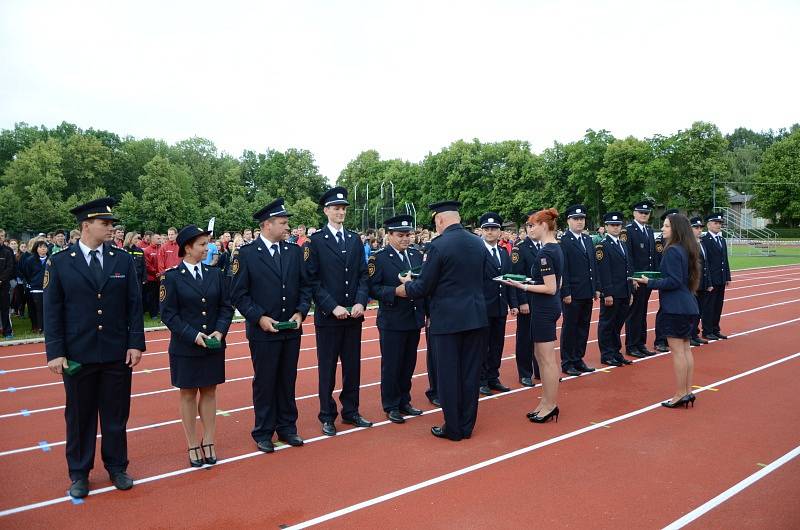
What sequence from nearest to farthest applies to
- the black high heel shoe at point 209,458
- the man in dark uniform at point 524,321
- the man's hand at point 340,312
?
the black high heel shoe at point 209,458 → the man's hand at point 340,312 → the man in dark uniform at point 524,321

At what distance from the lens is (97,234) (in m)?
4.50

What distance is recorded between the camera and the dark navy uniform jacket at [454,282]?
213 inches

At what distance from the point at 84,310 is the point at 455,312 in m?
3.10

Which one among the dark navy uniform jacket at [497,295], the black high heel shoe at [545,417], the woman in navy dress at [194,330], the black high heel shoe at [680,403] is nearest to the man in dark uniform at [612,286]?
the dark navy uniform jacket at [497,295]

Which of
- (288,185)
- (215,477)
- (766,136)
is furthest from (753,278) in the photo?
(766,136)

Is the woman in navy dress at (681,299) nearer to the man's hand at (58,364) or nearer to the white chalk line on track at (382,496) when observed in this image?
the white chalk line on track at (382,496)

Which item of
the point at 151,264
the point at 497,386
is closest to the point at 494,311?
the point at 497,386

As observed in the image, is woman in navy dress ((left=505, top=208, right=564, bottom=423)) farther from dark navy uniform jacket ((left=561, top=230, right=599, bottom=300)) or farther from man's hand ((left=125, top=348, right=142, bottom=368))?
man's hand ((left=125, top=348, right=142, bottom=368))

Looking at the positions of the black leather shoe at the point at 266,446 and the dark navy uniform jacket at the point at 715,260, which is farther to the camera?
the dark navy uniform jacket at the point at 715,260

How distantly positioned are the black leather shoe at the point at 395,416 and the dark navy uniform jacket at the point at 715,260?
717 centimetres

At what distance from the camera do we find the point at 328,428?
5.65m

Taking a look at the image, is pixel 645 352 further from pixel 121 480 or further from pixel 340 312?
pixel 121 480

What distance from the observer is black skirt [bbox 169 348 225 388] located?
188 inches

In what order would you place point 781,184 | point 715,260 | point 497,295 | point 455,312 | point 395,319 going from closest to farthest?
point 455,312 → point 395,319 → point 497,295 → point 715,260 → point 781,184
